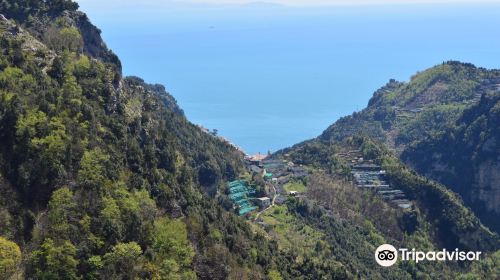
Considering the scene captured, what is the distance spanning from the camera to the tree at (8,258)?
27469 mm

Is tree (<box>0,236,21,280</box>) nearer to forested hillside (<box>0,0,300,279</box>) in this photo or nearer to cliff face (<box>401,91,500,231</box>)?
forested hillside (<box>0,0,300,279</box>)

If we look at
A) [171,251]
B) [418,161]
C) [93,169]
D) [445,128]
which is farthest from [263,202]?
[445,128]

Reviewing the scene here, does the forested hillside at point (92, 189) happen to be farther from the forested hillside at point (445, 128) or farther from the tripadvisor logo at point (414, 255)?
the forested hillside at point (445, 128)

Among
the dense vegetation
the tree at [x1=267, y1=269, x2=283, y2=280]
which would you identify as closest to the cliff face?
the dense vegetation

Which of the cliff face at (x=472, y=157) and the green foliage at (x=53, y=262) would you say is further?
the cliff face at (x=472, y=157)

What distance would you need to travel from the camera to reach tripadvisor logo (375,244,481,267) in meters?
55.1

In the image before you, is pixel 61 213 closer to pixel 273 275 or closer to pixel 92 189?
pixel 92 189

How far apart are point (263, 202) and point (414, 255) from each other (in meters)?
16.8

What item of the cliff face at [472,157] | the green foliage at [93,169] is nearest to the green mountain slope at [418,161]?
the cliff face at [472,157]

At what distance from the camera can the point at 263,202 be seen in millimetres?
63312

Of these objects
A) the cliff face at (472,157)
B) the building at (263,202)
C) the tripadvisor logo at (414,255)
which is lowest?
the tripadvisor logo at (414,255)

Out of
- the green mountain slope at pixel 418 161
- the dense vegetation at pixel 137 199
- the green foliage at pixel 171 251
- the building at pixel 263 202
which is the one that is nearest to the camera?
the dense vegetation at pixel 137 199

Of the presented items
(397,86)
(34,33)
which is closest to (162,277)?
(34,33)

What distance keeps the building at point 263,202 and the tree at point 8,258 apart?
36.4 m
